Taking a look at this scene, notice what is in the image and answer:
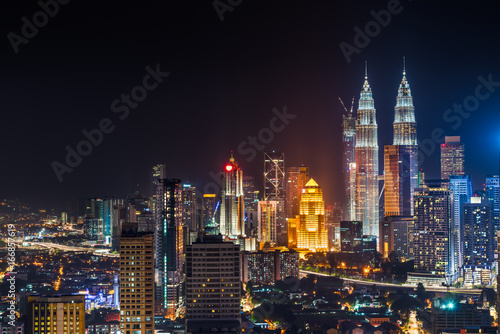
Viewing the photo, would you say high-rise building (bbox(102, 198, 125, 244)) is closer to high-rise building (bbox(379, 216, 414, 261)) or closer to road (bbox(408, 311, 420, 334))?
high-rise building (bbox(379, 216, 414, 261))

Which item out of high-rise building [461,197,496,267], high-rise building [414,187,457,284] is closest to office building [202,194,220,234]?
high-rise building [414,187,457,284]

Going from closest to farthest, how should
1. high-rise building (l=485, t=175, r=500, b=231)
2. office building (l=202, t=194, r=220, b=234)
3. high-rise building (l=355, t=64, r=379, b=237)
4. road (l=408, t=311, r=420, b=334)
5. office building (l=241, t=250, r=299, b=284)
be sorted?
1. road (l=408, t=311, r=420, b=334)
2. office building (l=241, t=250, r=299, b=284)
3. office building (l=202, t=194, r=220, b=234)
4. high-rise building (l=485, t=175, r=500, b=231)
5. high-rise building (l=355, t=64, r=379, b=237)

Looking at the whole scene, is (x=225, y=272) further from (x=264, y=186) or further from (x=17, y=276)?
(x=264, y=186)

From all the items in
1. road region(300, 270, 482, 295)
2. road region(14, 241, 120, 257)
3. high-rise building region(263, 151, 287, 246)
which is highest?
high-rise building region(263, 151, 287, 246)

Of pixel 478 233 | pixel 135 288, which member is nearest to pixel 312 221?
pixel 478 233

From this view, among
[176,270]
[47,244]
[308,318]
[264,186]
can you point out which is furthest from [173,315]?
[264,186]

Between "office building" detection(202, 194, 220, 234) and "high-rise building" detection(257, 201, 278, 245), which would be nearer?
"office building" detection(202, 194, 220, 234)

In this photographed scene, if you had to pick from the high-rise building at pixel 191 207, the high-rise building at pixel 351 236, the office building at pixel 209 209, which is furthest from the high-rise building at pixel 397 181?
the high-rise building at pixel 191 207
